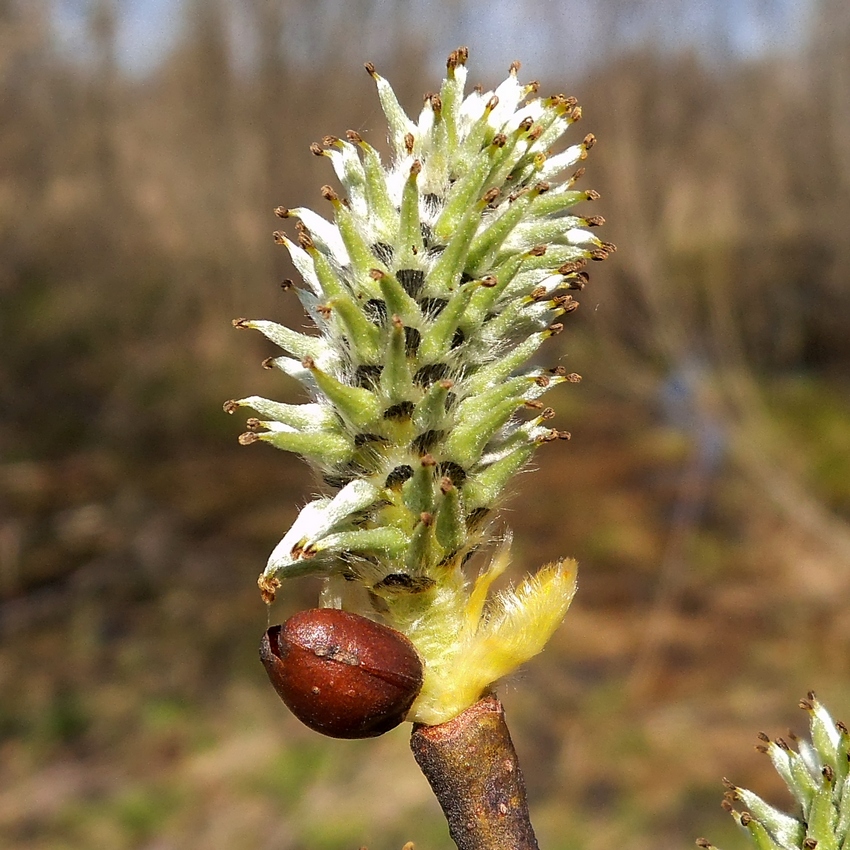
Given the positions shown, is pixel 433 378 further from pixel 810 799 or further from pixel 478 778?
pixel 810 799

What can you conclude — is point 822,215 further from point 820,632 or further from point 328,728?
point 328,728

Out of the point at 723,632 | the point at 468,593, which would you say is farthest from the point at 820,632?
the point at 468,593

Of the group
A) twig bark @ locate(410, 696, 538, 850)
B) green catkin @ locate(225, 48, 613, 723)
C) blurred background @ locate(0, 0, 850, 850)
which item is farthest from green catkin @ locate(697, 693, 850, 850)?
blurred background @ locate(0, 0, 850, 850)

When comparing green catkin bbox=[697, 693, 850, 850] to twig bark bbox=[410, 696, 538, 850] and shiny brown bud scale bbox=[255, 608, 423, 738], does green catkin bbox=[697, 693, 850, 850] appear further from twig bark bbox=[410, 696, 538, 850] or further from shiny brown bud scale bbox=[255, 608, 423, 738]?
shiny brown bud scale bbox=[255, 608, 423, 738]

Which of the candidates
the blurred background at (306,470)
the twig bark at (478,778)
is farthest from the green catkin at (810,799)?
the blurred background at (306,470)

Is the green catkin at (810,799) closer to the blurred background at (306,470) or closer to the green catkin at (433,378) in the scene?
the green catkin at (433,378)
